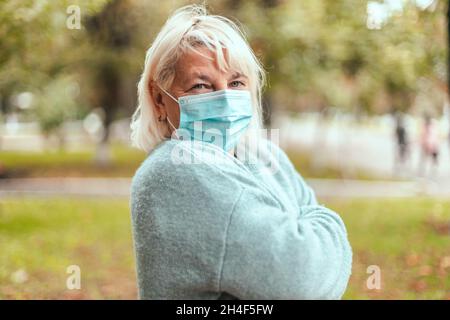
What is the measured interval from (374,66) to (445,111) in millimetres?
1655

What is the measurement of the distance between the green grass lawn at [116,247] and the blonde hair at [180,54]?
3.52m

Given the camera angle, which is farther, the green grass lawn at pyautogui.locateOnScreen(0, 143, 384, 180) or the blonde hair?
the green grass lawn at pyautogui.locateOnScreen(0, 143, 384, 180)

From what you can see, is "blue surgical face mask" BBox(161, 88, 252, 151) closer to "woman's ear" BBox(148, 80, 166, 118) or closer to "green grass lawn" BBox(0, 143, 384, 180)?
"woman's ear" BBox(148, 80, 166, 118)

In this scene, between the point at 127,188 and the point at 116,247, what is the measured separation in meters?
6.43

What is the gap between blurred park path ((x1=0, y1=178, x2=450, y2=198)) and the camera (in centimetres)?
1327

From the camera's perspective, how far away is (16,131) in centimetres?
2323

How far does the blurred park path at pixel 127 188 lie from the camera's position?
13.3 meters

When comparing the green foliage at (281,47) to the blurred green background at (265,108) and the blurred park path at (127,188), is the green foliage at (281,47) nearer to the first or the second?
the blurred green background at (265,108)

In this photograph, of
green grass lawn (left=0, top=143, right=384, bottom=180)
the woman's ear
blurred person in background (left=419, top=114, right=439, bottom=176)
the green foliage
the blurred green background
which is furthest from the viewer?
green grass lawn (left=0, top=143, right=384, bottom=180)

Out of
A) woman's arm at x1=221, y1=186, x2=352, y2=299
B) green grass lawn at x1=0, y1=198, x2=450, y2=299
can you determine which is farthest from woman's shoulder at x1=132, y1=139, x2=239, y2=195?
green grass lawn at x1=0, y1=198, x2=450, y2=299

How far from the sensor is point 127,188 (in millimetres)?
14242

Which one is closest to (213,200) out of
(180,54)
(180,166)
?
(180,166)

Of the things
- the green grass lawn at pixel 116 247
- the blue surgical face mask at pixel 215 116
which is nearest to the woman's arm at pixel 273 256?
the blue surgical face mask at pixel 215 116
